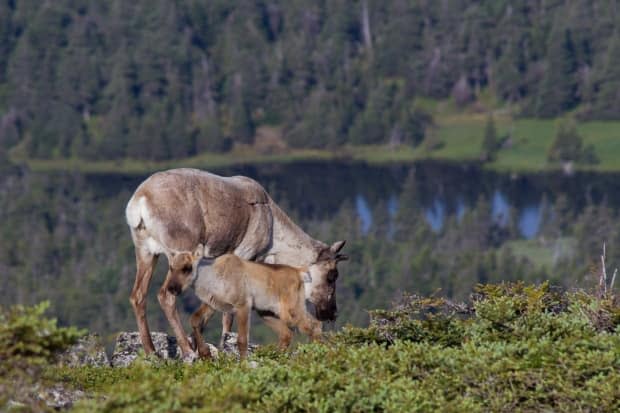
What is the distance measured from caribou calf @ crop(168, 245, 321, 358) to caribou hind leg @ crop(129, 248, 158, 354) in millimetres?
1254

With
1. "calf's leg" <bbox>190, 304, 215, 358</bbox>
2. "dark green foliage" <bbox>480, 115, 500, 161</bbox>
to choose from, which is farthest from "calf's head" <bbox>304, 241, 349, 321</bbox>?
"dark green foliage" <bbox>480, 115, 500, 161</bbox>

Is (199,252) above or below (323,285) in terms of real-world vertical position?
above

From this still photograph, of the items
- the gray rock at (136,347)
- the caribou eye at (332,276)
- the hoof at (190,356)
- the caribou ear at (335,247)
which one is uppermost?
the caribou ear at (335,247)

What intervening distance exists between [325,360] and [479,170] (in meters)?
182

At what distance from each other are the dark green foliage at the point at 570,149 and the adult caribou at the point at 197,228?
17093cm

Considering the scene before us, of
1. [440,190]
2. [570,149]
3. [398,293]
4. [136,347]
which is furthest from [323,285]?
[440,190]

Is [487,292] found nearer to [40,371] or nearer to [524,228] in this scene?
[40,371]

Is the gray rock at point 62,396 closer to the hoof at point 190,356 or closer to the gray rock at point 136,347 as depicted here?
the hoof at point 190,356

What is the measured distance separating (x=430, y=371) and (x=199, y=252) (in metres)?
4.98

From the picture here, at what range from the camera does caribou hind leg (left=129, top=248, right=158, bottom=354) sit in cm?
1834

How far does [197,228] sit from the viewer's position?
1861 cm

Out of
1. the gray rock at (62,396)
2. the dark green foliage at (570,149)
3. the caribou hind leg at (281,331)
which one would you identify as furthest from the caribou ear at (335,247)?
the dark green foliage at (570,149)

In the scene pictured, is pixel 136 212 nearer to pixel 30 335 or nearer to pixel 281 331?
pixel 281 331

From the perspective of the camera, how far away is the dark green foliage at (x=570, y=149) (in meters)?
187
